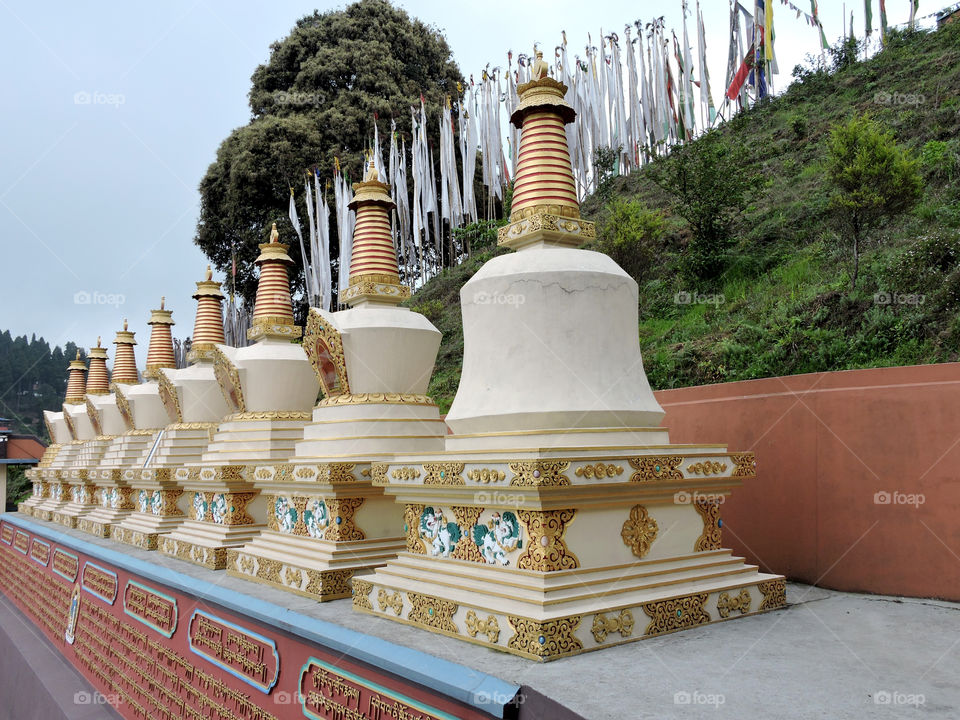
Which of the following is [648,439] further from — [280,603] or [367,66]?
[367,66]

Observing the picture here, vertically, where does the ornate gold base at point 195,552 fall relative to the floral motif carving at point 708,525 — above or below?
below

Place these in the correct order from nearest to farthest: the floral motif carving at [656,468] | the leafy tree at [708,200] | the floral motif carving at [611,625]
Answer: the floral motif carving at [611,625]
the floral motif carving at [656,468]
the leafy tree at [708,200]

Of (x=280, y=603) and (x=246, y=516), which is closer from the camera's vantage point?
(x=280, y=603)

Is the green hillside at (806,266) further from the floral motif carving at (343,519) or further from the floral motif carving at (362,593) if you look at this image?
the floral motif carving at (362,593)

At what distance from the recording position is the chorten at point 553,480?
14.0 ft

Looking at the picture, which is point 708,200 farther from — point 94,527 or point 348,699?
point 94,527

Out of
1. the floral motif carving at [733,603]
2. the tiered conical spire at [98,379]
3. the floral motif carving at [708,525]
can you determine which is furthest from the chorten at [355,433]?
the tiered conical spire at [98,379]

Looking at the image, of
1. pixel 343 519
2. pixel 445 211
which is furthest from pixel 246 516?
pixel 445 211

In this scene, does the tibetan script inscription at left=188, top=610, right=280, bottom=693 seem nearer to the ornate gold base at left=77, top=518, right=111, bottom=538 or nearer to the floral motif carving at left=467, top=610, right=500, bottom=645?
the floral motif carving at left=467, top=610, right=500, bottom=645

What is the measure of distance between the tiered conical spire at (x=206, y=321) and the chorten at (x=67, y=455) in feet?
21.9

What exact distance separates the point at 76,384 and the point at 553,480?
19354mm

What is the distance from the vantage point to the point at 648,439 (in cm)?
507

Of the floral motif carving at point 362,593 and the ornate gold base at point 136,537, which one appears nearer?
the floral motif carving at point 362,593

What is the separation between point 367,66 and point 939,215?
79.2 feet
